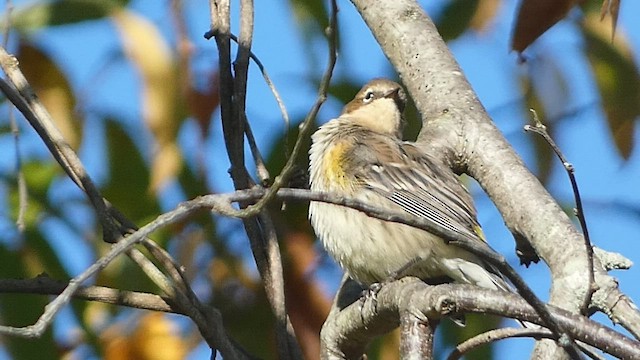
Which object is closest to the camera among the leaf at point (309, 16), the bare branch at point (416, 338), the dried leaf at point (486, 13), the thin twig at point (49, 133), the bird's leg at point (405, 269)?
the bare branch at point (416, 338)

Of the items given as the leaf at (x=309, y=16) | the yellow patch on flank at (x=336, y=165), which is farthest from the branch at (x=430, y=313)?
the yellow patch on flank at (x=336, y=165)

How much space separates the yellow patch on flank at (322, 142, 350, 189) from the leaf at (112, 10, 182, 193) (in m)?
1.55

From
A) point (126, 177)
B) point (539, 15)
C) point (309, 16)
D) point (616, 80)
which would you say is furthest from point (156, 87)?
point (616, 80)

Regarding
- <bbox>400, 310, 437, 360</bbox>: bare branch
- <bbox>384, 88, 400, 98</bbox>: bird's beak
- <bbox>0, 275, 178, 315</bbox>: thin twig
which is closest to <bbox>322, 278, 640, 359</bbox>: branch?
<bbox>400, 310, 437, 360</bbox>: bare branch

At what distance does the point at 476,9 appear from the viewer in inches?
154

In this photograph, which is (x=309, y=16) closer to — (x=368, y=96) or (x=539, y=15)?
(x=539, y=15)

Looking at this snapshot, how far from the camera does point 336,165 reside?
202 inches

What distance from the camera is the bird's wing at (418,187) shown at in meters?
4.79

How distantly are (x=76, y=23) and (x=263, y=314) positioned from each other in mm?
1215

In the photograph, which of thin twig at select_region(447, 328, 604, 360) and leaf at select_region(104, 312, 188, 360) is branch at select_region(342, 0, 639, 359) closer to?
thin twig at select_region(447, 328, 604, 360)

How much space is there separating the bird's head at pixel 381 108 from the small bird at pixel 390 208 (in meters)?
0.32

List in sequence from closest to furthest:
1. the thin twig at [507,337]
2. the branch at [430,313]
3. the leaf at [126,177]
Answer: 1. the branch at [430,313]
2. the thin twig at [507,337]
3. the leaf at [126,177]

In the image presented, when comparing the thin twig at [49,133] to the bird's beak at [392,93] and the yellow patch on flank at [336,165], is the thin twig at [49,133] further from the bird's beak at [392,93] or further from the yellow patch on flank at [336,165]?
the bird's beak at [392,93]

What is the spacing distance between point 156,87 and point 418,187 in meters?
1.75
